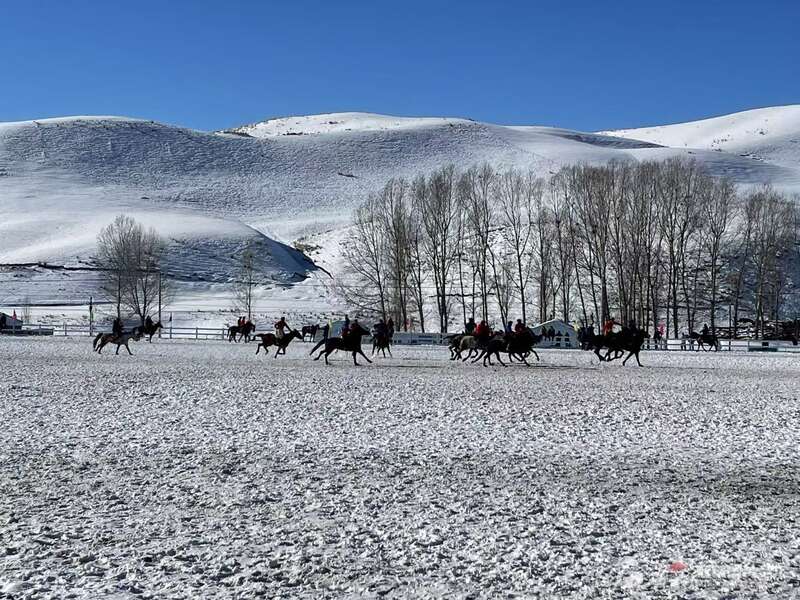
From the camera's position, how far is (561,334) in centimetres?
4928

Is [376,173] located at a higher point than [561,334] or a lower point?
higher

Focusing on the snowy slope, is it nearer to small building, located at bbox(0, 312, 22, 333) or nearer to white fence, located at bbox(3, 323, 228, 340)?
white fence, located at bbox(3, 323, 228, 340)

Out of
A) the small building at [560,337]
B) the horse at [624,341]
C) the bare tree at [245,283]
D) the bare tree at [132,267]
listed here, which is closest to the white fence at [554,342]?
the small building at [560,337]

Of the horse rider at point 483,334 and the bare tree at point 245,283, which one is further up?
the bare tree at point 245,283

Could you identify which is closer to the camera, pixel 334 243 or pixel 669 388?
pixel 669 388

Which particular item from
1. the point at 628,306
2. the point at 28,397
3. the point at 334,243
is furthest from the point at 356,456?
the point at 334,243

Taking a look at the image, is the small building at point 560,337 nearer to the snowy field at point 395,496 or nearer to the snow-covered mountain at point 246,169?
the snowy field at point 395,496

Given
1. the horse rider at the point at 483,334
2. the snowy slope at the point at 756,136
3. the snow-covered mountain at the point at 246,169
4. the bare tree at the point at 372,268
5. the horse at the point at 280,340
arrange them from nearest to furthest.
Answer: the horse rider at the point at 483,334 < the horse at the point at 280,340 < the bare tree at the point at 372,268 < the snow-covered mountain at the point at 246,169 < the snowy slope at the point at 756,136

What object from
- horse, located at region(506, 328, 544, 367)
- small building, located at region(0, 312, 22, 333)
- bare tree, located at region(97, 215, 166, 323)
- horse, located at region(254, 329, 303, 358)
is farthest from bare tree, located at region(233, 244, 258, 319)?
horse, located at region(506, 328, 544, 367)

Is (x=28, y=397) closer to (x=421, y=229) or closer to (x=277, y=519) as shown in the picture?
(x=277, y=519)

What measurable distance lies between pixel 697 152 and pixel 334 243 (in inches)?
2634

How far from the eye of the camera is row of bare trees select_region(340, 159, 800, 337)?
200 feet

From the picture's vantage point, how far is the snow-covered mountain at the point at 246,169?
336ft

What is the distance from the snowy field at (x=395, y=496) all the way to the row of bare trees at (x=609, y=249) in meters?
43.4
